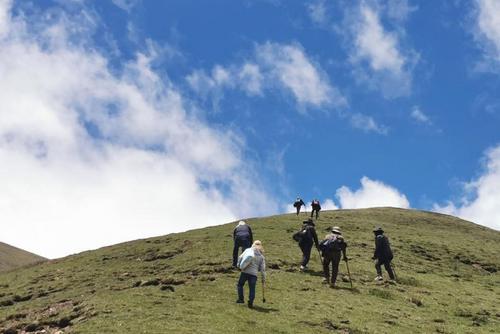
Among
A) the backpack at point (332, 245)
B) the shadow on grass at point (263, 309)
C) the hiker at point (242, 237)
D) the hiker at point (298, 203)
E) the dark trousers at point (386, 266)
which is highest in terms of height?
the hiker at point (298, 203)

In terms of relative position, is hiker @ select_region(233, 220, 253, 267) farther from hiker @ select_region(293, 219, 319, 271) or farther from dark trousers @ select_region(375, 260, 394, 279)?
dark trousers @ select_region(375, 260, 394, 279)

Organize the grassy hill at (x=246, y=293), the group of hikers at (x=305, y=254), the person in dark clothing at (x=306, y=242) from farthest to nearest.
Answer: the person in dark clothing at (x=306, y=242), the group of hikers at (x=305, y=254), the grassy hill at (x=246, y=293)

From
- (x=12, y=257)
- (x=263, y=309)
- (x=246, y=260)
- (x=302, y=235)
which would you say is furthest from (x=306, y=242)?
(x=12, y=257)

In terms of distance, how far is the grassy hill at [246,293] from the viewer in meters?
18.1

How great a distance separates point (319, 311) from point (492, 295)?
14.3 m

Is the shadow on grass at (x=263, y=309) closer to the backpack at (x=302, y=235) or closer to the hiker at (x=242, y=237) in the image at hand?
the hiker at (x=242, y=237)

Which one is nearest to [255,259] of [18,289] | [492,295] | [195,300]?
[195,300]

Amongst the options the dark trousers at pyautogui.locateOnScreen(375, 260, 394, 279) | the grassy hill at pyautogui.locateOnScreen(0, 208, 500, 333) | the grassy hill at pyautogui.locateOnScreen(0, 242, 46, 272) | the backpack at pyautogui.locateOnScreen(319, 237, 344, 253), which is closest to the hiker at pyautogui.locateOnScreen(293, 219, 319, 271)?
the grassy hill at pyautogui.locateOnScreen(0, 208, 500, 333)

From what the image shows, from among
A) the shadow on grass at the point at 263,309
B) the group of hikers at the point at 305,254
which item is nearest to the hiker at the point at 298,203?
the group of hikers at the point at 305,254

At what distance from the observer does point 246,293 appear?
22.4 meters

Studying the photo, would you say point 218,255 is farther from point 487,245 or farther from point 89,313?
point 487,245

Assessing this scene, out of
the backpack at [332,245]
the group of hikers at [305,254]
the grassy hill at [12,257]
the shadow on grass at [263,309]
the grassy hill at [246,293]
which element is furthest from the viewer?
the grassy hill at [12,257]

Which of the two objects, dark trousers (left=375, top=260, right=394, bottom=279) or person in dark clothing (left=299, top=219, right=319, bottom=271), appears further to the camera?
person in dark clothing (left=299, top=219, right=319, bottom=271)

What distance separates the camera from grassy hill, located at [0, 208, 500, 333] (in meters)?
18.1
